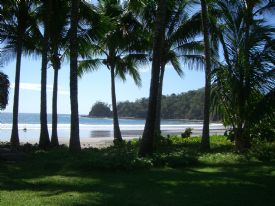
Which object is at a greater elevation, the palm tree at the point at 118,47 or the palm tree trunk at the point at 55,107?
the palm tree at the point at 118,47

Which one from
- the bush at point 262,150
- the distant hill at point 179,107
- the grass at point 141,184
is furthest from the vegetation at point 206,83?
the distant hill at point 179,107

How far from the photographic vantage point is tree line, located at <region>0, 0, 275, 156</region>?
510 inches

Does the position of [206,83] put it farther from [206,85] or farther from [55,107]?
[55,107]

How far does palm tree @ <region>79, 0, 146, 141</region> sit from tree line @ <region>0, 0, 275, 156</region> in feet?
0.16

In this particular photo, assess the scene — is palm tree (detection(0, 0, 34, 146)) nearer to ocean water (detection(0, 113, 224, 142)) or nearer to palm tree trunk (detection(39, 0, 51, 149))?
palm tree trunk (detection(39, 0, 51, 149))

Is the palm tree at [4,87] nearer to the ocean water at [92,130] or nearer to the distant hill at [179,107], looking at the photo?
the ocean water at [92,130]

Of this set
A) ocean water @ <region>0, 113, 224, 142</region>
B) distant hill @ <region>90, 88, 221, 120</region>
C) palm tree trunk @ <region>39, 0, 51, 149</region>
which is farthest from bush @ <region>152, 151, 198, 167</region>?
distant hill @ <region>90, 88, 221, 120</region>

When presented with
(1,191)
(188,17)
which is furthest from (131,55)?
(1,191)

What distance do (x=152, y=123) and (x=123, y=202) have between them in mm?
5880

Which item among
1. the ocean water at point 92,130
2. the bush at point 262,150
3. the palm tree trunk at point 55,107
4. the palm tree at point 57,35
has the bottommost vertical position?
the ocean water at point 92,130

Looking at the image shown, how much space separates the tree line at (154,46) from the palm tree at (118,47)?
0.16 ft

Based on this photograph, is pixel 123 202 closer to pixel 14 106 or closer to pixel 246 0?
pixel 246 0

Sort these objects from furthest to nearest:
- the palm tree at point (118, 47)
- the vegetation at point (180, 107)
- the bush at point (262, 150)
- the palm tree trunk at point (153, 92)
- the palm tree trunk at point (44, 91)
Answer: the vegetation at point (180, 107), the palm tree at point (118, 47), the palm tree trunk at point (44, 91), the palm tree trunk at point (153, 92), the bush at point (262, 150)

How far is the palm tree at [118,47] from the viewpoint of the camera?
71.9 ft
